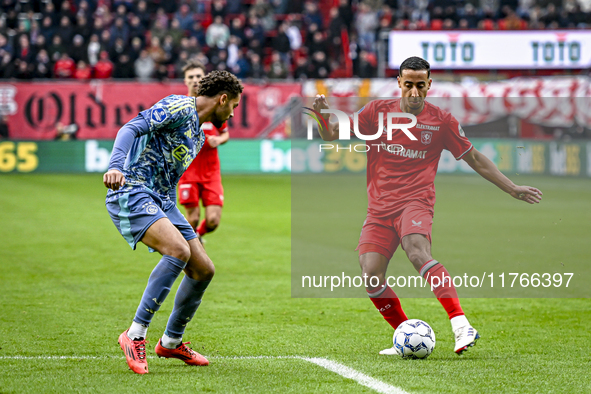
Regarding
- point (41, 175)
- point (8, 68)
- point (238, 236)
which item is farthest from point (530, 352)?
point (8, 68)

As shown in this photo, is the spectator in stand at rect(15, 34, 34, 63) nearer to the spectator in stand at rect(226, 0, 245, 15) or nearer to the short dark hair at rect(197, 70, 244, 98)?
the spectator in stand at rect(226, 0, 245, 15)

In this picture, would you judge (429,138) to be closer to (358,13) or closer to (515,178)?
(515,178)

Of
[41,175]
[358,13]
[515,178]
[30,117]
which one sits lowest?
[41,175]

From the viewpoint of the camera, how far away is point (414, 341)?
16.4 ft

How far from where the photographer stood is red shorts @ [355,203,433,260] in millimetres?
5215

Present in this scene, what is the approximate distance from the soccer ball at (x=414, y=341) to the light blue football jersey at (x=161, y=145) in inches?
67.8

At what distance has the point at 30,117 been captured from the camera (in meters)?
22.0

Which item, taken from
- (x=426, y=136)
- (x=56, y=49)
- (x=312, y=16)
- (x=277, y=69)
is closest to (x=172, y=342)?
(x=426, y=136)

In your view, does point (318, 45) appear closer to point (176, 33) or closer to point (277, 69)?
point (277, 69)

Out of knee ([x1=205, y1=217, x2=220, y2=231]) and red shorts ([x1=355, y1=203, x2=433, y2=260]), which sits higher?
red shorts ([x1=355, y1=203, x2=433, y2=260])

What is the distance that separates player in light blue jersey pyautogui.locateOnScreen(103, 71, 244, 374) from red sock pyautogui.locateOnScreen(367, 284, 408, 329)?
120 centimetres

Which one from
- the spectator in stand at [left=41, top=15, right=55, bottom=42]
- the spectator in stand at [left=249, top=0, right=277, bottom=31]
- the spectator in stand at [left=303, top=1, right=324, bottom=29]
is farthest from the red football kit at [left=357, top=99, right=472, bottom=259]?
the spectator in stand at [left=249, top=0, right=277, bottom=31]

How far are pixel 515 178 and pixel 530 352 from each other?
4.14 feet

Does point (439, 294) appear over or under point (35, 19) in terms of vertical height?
under
